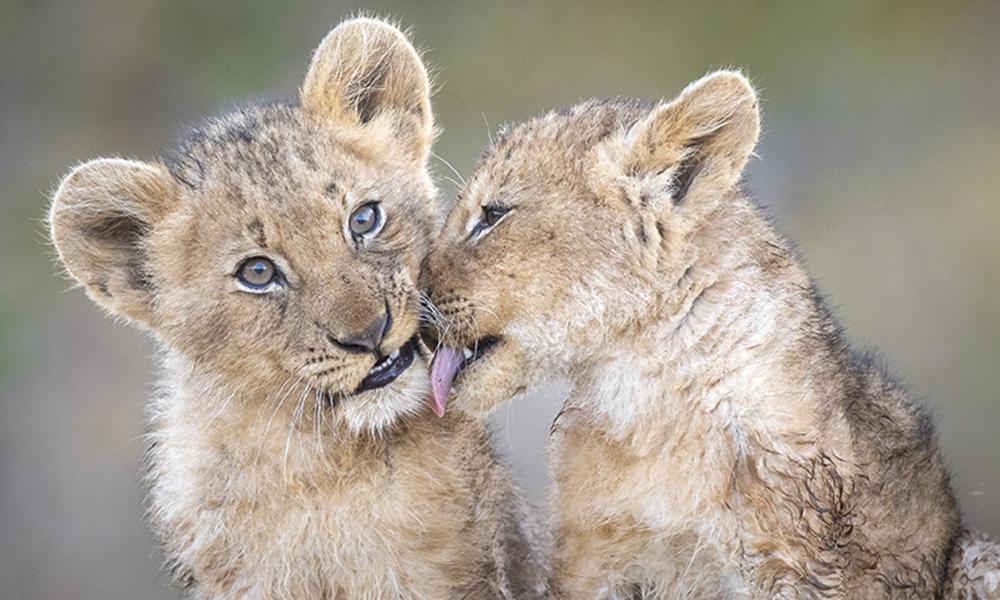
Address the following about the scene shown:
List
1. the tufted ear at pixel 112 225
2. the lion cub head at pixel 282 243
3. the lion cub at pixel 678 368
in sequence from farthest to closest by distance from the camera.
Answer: the tufted ear at pixel 112 225 → the lion cub head at pixel 282 243 → the lion cub at pixel 678 368

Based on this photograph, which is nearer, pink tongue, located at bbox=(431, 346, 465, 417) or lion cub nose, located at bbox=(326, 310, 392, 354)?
lion cub nose, located at bbox=(326, 310, 392, 354)

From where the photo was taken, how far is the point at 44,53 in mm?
8094

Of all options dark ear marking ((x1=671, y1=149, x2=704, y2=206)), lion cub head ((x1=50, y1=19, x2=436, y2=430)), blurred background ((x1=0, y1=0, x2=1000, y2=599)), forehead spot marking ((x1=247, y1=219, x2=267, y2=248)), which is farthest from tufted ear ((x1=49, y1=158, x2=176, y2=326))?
blurred background ((x1=0, y1=0, x2=1000, y2=599))

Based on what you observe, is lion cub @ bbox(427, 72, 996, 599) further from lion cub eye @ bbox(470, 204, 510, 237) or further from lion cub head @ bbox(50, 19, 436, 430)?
lion cub head @ bbox(50, 19, 436, 430)

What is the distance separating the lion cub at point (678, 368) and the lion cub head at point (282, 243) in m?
0.23

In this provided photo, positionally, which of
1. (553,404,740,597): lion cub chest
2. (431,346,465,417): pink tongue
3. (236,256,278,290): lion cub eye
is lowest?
(553,404,740,597): lion cub chest

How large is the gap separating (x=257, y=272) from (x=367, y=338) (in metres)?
0.44

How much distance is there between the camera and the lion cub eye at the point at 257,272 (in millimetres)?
4137

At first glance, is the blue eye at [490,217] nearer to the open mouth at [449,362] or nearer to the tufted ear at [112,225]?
the open mouth at [449,362]

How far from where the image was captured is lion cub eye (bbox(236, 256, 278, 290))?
4.14 m

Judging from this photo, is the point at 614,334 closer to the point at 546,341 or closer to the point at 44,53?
the point at 546,341

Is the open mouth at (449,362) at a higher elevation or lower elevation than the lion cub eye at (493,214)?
lower

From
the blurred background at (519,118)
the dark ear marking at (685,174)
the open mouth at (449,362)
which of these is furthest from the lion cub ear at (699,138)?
the blurred background at (519,118)

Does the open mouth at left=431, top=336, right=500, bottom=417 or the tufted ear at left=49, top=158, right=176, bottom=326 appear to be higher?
the tufted ear at left=49, top=158, right=176, bottom=326
